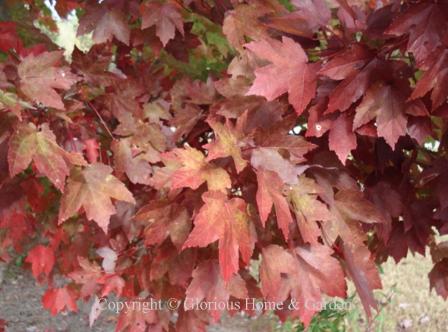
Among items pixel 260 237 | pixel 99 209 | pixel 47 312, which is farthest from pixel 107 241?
pixel 47 312

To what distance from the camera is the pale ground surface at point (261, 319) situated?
3730 mm

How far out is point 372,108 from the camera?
1058 mm

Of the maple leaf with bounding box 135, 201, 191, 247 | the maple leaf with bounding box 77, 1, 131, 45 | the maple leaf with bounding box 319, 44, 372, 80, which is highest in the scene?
the maple leaf with bounding box 77, 1, 131, 45

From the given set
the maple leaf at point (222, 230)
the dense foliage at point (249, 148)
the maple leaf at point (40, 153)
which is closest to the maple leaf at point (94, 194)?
the dense foliage at point (249, 148)

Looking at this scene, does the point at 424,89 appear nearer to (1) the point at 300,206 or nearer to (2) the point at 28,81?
(1) the point at 300,206

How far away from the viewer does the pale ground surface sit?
147 inches

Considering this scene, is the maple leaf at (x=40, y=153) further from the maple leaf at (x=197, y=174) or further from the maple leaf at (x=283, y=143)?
the maple leaf at (x=283, y=143)

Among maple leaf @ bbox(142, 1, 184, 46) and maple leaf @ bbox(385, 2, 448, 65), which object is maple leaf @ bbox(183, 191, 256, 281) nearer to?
maple leaf @ bbox(385, 2, 448, 65)

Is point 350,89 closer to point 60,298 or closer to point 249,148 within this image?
point 249,148

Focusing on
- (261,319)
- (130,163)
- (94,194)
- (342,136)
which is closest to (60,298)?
(130,163)

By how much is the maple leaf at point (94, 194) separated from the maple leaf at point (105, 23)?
0.41 m

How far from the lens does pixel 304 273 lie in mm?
1231

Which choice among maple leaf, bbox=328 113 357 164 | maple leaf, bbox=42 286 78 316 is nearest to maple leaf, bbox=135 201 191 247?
maple leaf, bbox=328 113 357 164

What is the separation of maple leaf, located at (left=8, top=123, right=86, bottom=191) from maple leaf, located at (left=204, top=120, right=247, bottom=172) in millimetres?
314
